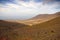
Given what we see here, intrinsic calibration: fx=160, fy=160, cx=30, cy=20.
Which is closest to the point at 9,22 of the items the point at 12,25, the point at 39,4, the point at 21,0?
the point at 12,25

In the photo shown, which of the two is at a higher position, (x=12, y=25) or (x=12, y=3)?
(x=12, y=3)

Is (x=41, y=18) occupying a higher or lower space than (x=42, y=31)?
higher

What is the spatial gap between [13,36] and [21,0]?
0.75 m

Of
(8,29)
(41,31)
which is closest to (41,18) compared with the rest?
(41,31)

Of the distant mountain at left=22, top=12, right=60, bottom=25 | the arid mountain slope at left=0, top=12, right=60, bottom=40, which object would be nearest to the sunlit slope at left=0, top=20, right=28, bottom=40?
the arid mountain slope at left=0, top=12, right=60, bottom=40

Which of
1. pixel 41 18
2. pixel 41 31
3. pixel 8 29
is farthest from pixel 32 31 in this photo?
pixel 8 29

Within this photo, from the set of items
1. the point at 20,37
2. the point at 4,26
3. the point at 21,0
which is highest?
the point at 21,0

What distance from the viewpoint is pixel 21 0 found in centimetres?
328

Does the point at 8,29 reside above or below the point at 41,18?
below

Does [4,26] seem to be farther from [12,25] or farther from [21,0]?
[21,0]

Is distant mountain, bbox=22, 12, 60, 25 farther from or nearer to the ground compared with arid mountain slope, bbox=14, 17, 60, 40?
farther from the ground

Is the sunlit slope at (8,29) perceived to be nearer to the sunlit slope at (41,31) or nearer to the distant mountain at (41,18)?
the sunlit slope at (41,31)

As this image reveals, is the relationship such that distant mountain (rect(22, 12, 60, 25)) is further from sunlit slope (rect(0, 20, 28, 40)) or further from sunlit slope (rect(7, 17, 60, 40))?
sunlit slope (rect(0, 20, 28, 40))

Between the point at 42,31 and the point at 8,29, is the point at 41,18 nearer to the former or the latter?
the point at 42,31
